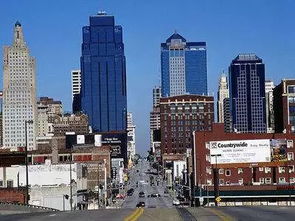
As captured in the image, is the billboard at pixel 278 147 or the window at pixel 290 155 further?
the window at pixel 290 155

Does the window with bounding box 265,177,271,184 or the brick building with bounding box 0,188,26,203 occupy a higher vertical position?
the brick building with bounding box 0,188,26,203

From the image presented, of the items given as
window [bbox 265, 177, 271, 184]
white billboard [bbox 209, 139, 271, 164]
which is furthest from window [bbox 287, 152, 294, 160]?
window [bbox 265, 177, 271, 184]

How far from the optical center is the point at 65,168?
13738cm

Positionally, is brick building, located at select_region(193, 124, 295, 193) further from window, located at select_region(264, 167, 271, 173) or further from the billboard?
the billboard

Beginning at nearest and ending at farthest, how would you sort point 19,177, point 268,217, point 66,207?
1. point 268,217
2. point 66,207
3. point 19,177

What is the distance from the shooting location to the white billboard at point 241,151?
155 metres

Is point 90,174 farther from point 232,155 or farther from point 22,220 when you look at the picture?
point 22,220

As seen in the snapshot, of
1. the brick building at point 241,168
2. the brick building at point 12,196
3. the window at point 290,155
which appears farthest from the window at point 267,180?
the brick building at point 12,196

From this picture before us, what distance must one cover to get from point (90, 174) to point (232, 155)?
50450 mm

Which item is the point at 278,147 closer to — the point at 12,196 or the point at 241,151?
the point at 241,151

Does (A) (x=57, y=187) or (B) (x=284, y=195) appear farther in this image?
(B) (x=284, y=195)

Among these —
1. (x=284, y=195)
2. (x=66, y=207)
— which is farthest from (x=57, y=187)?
(x=284, y=195)

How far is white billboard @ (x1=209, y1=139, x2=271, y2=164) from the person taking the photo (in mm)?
155250

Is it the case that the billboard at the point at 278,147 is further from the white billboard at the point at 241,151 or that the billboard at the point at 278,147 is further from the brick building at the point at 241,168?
the white billboard at the point at 241,151
